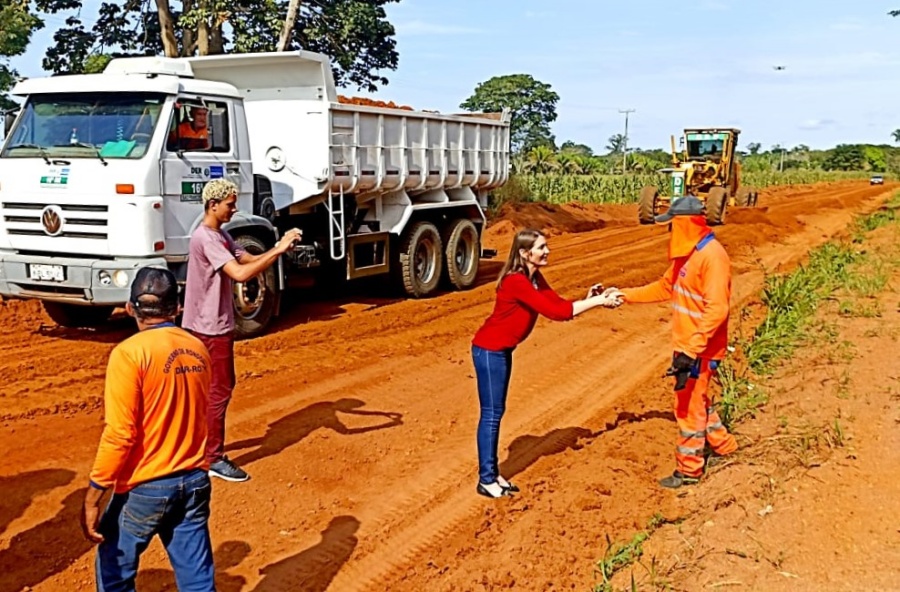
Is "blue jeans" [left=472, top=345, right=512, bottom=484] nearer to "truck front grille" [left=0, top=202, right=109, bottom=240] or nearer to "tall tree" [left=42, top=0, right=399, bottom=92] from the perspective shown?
"truck front grille" [left=0, top=202, right=109, bottom=240]

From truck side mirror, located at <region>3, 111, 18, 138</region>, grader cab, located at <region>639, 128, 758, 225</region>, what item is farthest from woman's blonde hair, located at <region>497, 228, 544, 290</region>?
grader cab, located at <region>639, 128, 758, 225</region>

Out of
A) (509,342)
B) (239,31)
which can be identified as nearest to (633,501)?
(509,342)

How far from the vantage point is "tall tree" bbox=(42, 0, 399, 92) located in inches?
734

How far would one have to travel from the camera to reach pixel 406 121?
12.0 m

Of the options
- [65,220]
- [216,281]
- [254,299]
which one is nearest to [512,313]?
[216,281]

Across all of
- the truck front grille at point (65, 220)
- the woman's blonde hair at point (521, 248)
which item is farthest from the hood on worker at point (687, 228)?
the truck front grille at point (65, 220)

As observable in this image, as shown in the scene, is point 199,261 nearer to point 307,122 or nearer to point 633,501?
point 633,501

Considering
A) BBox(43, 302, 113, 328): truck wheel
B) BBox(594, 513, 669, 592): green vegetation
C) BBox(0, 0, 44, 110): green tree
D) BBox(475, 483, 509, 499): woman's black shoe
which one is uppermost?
BBox(0, 0, 44, 110): green tree

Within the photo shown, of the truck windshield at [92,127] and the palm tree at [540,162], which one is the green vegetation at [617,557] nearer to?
the truck windshield at [92,127]

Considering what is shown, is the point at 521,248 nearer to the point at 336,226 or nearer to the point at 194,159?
the point at 194,159

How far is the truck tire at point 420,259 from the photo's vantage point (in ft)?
41.7

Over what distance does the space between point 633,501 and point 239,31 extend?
Answer: 52.1ft

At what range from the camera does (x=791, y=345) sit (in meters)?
9.16

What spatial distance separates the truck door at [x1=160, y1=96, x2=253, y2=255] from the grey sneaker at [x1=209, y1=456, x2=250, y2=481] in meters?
3.66
